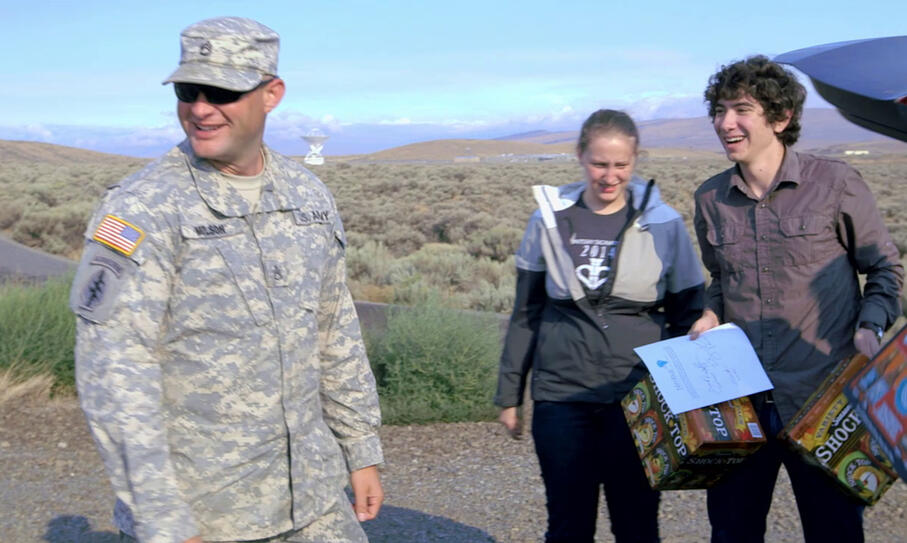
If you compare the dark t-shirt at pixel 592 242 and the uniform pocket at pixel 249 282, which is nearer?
the uniform pocket at pixel 249 282

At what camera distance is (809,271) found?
330 cm

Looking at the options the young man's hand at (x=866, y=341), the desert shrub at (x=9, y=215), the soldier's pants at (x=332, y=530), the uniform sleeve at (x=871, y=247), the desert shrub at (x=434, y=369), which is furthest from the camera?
the desert shrub at (x=9, y=215)

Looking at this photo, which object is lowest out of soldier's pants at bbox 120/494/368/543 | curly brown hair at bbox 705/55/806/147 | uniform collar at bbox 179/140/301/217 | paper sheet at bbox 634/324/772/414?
soldier's pants at bbox 120/494/368/543

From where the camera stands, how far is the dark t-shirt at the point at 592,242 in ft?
11.5

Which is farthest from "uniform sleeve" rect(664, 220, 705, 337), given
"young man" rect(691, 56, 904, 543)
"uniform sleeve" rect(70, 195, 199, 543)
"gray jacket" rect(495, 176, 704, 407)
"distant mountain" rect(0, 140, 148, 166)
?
"distant mountain" rect(0, 140, 148, 166)

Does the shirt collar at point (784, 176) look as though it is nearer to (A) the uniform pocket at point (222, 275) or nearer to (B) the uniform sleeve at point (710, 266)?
(B) the uniform sleeve at point (710, 266)

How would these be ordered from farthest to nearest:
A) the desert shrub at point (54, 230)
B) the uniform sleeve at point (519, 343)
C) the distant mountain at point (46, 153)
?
the distant mountain at point (46, 153) < the desert shrub at point (54, 230) < the uniform sleeve at point (519, 343)

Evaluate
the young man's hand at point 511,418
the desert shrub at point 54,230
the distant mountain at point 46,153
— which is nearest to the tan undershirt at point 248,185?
the young man's hand at point 511,418

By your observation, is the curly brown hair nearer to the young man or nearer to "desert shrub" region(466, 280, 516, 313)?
the young man

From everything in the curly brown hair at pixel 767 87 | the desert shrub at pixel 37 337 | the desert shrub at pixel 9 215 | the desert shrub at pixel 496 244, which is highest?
the curly brown hair at pixel 767 87

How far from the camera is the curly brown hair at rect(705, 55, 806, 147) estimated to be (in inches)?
133

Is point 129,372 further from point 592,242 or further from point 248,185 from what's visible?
point 592,242

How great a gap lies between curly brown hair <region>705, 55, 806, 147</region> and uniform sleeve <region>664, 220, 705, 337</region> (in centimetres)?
47

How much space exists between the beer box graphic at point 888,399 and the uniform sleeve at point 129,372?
1608 millimetres
